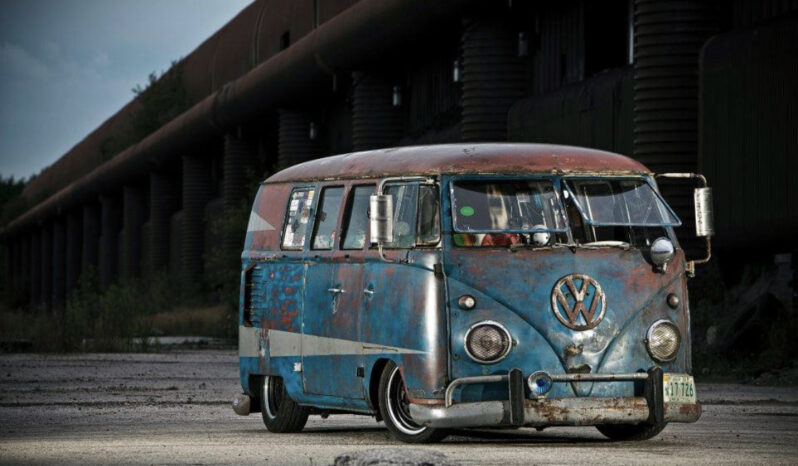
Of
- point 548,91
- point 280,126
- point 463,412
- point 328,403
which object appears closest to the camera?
point 463,412

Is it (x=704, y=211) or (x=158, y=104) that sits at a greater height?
(x=158, y=104)

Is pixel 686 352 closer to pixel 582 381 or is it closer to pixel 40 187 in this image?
pixel 582 381

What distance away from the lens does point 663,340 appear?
11.8 metres

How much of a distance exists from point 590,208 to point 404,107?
23706 millimetres

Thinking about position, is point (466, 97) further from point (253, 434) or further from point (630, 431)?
point (630, 431)

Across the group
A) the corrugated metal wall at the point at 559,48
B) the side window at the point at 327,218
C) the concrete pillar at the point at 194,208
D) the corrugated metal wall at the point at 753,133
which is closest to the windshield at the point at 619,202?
the side window at the point at 327,218

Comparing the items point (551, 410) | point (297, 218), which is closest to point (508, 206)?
point (551, 410)

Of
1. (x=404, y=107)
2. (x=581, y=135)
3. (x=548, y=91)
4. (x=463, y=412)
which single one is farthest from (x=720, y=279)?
(x=404, y=107)

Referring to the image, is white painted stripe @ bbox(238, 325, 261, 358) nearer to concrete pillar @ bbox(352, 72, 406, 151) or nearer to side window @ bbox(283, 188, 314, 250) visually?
side window @ bbox(283, 188, 314, 250)

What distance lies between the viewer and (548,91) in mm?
27922

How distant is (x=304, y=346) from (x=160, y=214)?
44857 mm

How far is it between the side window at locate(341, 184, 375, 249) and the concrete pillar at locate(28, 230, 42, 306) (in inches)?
2897

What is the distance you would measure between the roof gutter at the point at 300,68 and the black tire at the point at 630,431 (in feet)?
52.7

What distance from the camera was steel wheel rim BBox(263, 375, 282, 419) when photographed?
14055 millimetres
